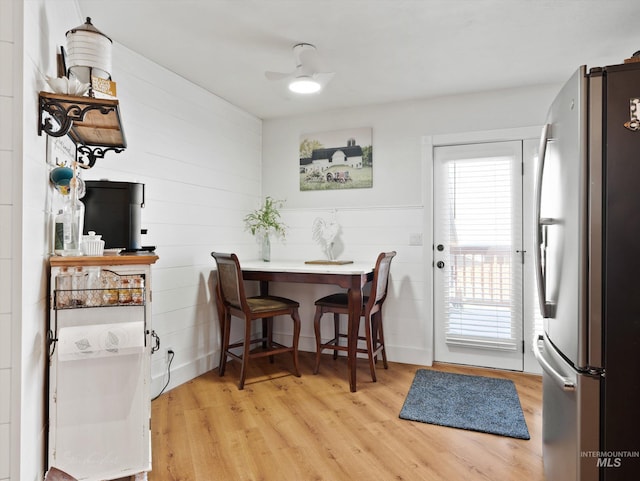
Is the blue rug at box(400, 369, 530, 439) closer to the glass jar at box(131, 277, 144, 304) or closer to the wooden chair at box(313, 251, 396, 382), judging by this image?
the wooden chair at box(313, 251, 396, 382)

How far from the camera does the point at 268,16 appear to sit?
2.33 meters

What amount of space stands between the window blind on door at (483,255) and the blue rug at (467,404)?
45cm

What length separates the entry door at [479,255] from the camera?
3.50 m

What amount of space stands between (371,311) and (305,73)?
5.97 feet

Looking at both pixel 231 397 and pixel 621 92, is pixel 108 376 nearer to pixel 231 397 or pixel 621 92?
pixel 231 397

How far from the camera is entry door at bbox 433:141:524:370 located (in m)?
3.50

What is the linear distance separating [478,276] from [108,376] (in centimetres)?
297

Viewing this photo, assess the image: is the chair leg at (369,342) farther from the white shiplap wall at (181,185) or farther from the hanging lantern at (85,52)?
the hanging lantern at (85,52)

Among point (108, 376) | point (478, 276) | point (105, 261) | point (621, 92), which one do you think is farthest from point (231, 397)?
point (621, 92)

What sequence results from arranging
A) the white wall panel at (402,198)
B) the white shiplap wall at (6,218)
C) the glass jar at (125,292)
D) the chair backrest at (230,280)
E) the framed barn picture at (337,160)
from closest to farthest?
the white shiplap wall at (6,218), the glass jar at (125,292), the chair backrest at (230,280), the white wall panel at (402,198), the framed barn picture at (337,160)

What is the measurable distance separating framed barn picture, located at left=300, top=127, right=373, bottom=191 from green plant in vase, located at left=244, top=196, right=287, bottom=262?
1.20 ft

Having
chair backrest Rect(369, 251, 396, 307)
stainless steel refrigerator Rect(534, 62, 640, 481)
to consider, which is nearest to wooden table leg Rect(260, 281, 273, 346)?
chair backrest Rect(369, 251, 396, 307)

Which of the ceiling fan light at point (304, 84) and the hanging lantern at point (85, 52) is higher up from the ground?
the ceiling fan light at point (304, 84)

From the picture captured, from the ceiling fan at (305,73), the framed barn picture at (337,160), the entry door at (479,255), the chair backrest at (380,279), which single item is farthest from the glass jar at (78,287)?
the entry door at (479,255)
